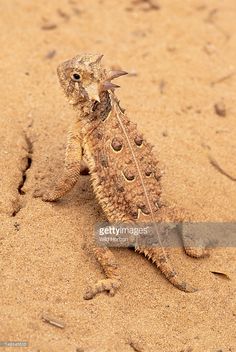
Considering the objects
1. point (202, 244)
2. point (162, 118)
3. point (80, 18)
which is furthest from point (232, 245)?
point (80, 18)

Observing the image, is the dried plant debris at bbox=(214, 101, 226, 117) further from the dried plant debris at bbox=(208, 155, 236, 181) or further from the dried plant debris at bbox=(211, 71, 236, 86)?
the dried plant debris at bbox=(208, 155, 236, 181)

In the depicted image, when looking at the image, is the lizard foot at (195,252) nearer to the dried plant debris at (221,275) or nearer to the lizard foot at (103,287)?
the dried plant debris at (221,275)

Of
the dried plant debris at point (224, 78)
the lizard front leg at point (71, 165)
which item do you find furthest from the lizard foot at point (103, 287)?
the dried plant debris at point (224, 78)

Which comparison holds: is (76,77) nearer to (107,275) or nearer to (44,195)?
(44,195)

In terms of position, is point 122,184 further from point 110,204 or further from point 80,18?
point 80,18

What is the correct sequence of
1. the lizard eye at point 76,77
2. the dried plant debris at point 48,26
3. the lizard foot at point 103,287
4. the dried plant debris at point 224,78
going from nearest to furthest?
the lizard foot at point 103,287
the lizard eye at point 76,77
the dried plant debris at point 224,78
the dried plant debris at point 48,26

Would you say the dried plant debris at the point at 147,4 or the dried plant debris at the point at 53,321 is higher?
the dried plant debris at the point at 147,4
